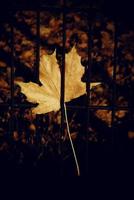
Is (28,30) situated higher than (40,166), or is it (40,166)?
(28,30)

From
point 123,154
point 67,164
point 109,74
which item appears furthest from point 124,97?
point 67,164

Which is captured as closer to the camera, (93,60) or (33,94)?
(33,94)

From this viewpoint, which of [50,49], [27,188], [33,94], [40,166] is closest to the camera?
[33,94]

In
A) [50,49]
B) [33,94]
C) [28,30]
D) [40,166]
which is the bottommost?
[40,166]

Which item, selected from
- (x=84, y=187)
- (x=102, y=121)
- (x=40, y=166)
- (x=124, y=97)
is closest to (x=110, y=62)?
(x=124, y=97)

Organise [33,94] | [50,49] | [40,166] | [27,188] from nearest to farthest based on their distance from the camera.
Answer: [33,94], [27,188], [40,166], [50,49]

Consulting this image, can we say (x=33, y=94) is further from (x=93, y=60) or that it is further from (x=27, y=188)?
(x=93, y=60)
